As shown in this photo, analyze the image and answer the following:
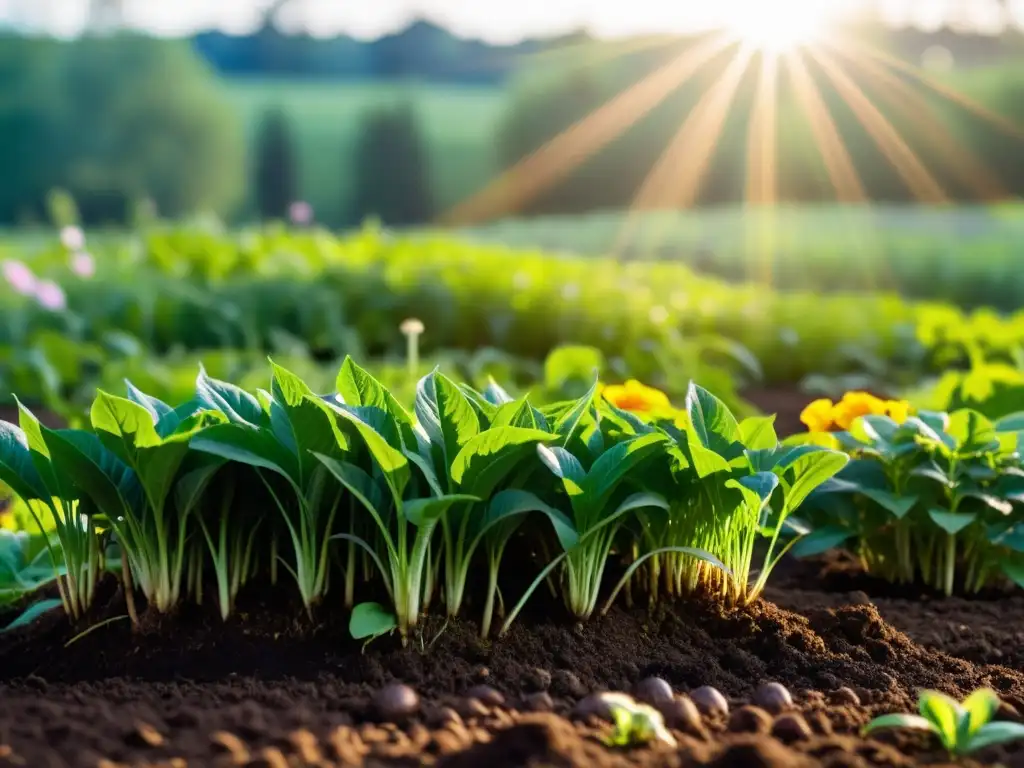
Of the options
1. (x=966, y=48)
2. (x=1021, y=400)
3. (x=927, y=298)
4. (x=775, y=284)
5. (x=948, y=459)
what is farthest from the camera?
(x=966, y=48)

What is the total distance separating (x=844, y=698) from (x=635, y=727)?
0.42 meters

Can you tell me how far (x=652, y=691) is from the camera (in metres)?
1.48

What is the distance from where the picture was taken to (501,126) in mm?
18672

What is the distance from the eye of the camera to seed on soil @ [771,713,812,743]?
1361 mm

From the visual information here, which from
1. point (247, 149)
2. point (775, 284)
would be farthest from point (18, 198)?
point (775, 284)

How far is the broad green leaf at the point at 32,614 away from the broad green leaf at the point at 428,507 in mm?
739

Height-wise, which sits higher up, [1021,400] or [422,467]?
[422,467]

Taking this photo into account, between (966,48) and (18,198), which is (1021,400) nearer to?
(966,48)

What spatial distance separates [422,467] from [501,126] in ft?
57.8

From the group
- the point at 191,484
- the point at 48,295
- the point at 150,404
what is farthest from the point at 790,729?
the point at 48,295

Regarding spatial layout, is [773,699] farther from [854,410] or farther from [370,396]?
[854,410]

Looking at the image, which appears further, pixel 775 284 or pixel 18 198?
pixel 18 198

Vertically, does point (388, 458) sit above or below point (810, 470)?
above

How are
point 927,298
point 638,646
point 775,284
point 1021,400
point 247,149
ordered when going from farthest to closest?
point 247,149
point 775,284
point 927,298
point 1021,400
point 638,646
